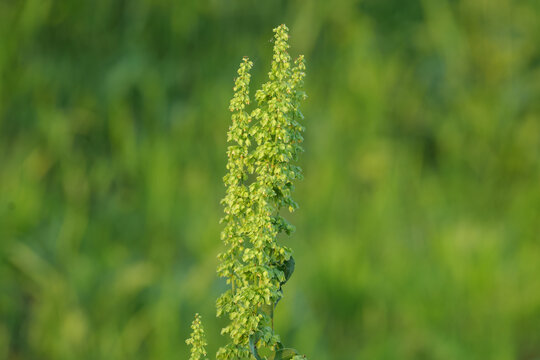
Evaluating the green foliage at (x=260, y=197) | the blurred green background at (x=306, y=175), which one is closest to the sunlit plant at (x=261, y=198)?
the green foliage at (x=260, y=197)

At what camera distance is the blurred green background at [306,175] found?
2635mm

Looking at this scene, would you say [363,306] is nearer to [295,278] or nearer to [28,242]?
[295,278]

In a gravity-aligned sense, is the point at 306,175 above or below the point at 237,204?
above

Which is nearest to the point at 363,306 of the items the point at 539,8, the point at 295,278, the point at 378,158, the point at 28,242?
the point at 295,278

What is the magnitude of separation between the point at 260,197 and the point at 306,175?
178 centimetres

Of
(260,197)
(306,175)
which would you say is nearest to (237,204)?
(260,197)

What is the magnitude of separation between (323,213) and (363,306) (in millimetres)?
379

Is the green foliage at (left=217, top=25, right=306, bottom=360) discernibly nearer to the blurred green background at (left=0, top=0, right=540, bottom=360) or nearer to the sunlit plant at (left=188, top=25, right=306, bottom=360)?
the sunlit plant at (left=188, top=25, right=306, bottom=360)

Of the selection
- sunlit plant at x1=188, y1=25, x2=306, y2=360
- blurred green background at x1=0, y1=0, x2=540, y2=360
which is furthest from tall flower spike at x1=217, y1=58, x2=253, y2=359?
blurred green background at x1=0, y1=0, x2=540, y2=360

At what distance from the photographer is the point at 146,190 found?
9.66ft

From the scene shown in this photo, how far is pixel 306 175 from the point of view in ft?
9.99

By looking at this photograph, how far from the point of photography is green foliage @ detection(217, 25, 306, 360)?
4.18 ft

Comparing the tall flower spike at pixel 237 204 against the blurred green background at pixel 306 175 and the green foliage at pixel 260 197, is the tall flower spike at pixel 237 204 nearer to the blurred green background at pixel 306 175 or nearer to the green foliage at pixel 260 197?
the green foliage at pixel 260 197

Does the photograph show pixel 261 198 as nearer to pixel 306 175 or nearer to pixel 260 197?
pixel 260 197
